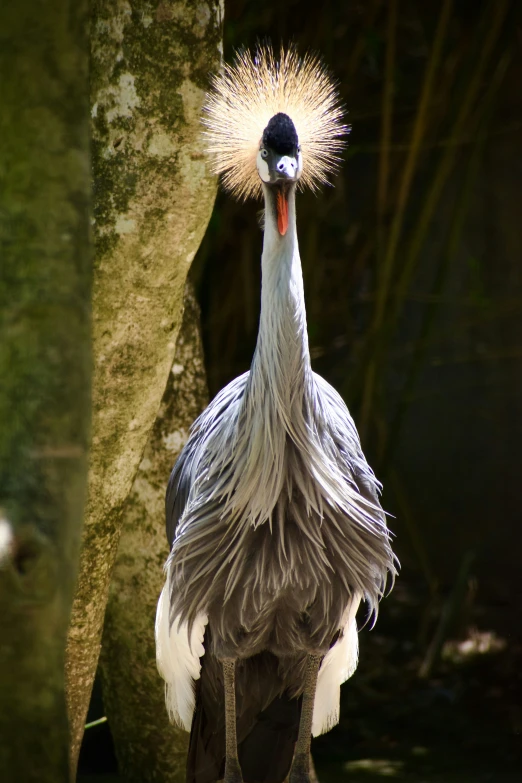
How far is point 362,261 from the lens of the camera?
4.01m

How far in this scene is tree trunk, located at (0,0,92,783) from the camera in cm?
119

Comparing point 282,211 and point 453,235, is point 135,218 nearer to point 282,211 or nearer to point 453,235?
point 282,211

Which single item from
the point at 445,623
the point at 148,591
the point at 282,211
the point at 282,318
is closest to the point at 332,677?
the point at 148,591

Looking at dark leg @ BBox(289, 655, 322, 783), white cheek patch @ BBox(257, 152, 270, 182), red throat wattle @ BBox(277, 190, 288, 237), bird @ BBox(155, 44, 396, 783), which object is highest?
white cheek patch @ BBox(257, 152, 270, 182)

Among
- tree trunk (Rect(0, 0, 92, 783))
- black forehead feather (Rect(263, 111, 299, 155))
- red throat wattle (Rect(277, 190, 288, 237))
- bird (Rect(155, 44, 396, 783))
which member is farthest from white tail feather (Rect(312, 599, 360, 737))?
tree trunk (Rect(0, 0, 92, 783))

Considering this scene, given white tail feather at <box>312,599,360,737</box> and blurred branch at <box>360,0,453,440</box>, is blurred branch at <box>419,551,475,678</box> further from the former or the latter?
white tail feather at <box>312,599,360,737</box>

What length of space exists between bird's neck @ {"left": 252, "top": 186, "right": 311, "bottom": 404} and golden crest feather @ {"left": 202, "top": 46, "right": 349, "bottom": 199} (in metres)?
0.26

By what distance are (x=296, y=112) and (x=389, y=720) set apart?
2.12 metres

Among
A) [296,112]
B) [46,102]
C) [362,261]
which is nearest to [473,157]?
[362,261]

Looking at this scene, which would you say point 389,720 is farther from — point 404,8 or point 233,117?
point 404,8

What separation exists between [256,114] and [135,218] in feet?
1.11

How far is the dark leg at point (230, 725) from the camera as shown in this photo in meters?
2.20

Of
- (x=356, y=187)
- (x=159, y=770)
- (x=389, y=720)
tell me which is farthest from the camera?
(x=356, y=187)

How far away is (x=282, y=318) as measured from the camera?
6.28ft
